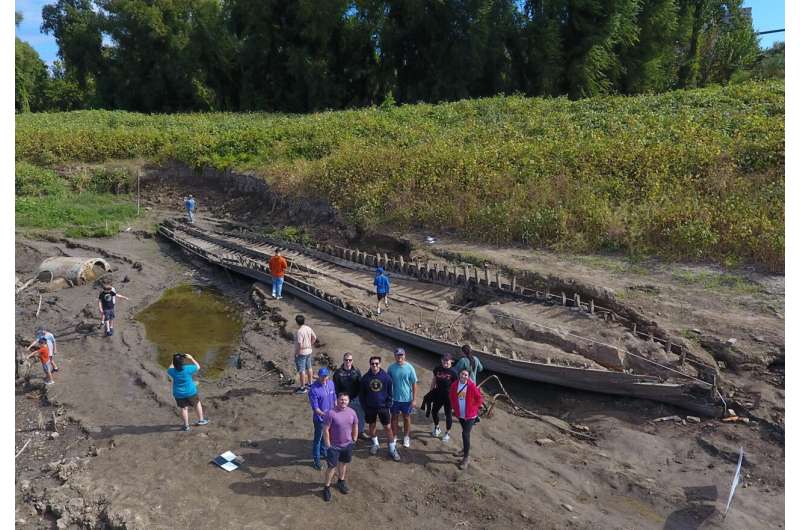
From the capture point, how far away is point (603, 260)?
49.7ft

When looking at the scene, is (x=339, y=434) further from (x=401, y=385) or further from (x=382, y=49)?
(x=382, y=49)

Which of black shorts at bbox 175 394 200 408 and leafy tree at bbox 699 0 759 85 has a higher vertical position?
leafy tree at bbox 699 0 759 85

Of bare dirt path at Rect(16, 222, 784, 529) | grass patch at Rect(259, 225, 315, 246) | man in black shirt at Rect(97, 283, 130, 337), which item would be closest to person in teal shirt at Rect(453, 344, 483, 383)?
bare dirt path at Rect(16, 222, 784, 529)

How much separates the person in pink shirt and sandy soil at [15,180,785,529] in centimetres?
41

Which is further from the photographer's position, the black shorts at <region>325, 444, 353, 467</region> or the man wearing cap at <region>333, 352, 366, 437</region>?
the man wearing cap at <region>333, 352, 366, 437</region>

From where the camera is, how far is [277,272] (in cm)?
1535

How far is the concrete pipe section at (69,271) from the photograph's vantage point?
56.8 feet

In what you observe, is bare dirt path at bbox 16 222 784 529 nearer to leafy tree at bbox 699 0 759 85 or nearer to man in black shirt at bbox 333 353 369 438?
man in black shirt at bbox 333 353 369 438

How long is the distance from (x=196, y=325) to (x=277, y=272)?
103 inches

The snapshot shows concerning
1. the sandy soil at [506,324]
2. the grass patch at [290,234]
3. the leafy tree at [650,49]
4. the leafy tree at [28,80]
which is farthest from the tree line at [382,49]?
the sandy soil at [506,324]

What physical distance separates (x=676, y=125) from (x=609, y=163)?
4827 millimetres

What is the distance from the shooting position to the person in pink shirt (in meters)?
9.84

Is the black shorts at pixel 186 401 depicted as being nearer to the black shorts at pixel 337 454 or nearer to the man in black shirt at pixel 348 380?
the man in black shirt at pixel 348 380

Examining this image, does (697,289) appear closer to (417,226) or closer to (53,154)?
(417,226)
